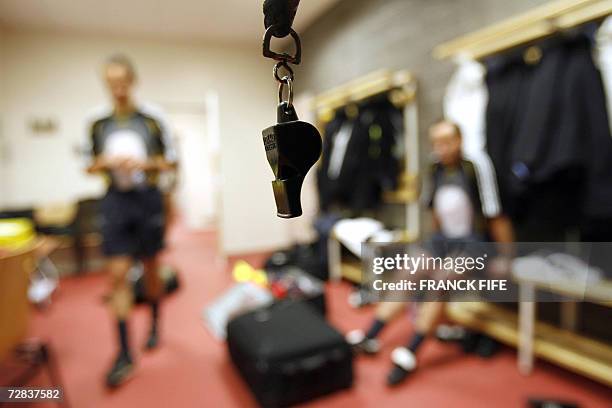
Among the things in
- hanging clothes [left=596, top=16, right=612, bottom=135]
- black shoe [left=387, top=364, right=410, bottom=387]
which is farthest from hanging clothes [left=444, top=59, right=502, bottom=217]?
black shoe [left=387, top=364, right=410, bottom=387]

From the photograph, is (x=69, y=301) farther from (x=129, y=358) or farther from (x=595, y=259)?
(x=595, y=259)

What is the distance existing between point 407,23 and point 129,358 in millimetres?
2187

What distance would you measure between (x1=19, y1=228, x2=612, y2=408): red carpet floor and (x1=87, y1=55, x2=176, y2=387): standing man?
0.53ft

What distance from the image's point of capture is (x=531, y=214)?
144 centimetres

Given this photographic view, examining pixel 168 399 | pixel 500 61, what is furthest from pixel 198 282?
pixel 500 61

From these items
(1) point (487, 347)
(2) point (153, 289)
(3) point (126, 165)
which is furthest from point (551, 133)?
(2) point (153, 289)

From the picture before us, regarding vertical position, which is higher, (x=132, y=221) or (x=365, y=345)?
(x=132, y=221)

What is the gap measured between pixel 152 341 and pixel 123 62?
4.01 ft

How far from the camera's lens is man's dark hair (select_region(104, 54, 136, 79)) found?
1.17m

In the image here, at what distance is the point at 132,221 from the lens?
145 cm

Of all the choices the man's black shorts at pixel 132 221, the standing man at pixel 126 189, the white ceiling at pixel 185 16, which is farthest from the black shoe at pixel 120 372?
the white ceiling at pixel 185 16

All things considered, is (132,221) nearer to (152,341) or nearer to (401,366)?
(152,341)

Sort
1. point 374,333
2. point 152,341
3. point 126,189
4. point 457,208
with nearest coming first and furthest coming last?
1. point 126,189
2. point 457,208
3. point 374,333
4. point 152,341

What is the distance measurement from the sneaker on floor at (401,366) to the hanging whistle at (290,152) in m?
1.39
